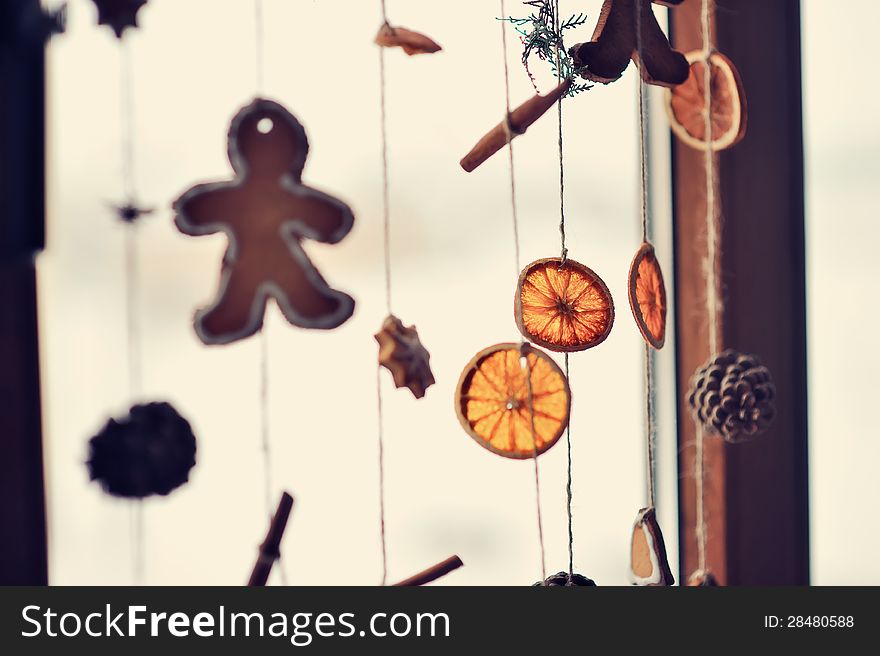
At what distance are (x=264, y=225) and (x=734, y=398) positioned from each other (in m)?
0.50

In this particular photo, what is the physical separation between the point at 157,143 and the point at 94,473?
348 millimetres

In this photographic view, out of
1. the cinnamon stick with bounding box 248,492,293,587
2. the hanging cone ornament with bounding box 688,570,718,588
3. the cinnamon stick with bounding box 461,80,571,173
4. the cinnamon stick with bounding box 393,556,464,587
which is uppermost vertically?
the cinnamon stick with bounding box 461,80,571,173

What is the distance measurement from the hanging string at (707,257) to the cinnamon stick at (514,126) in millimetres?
224

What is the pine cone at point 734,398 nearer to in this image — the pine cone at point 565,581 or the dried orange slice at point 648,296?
the dried orange slice at point 648,296

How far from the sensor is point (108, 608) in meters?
0.65

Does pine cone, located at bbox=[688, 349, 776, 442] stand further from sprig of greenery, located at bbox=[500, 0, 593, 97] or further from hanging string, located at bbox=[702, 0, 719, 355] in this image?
sprig of greenery, located at bbox=[500, 0, 593, 97]

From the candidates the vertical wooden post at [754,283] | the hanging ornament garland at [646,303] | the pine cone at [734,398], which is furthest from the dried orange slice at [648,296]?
the vertical wooden post at [754,283]

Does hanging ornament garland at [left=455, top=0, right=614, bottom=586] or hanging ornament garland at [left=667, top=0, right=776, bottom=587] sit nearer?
hanging ornament garland at [left=455, top=0, right=614, bottom=586]

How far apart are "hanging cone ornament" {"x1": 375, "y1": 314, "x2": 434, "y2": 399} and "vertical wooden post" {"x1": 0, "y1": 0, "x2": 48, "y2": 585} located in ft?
0.83

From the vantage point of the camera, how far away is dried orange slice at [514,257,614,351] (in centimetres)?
68

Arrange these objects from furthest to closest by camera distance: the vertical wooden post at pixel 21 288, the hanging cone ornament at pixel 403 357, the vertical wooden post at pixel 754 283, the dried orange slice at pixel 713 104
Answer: the vertical wooden post at pixel 754 283
the dried orange slice at pixel 713 104
the hanging cone ornament at pixel 403 357
the vertical wooden post at pixel 21 288

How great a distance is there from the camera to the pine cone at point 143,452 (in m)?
0.56

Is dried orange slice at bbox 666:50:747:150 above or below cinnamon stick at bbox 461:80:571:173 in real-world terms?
above

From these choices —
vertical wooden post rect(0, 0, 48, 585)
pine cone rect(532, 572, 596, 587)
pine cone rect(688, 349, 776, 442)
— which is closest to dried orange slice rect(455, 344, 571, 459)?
pine cone rect(532, 572, 596, 587)
